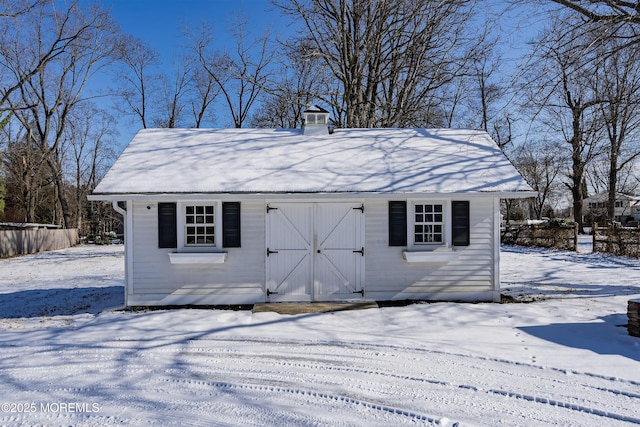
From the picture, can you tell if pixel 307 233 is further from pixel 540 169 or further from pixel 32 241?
pixel 540 169

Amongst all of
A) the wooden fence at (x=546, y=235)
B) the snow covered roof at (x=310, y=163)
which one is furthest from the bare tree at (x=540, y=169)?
the snow covered roof at (x=310, y=163)

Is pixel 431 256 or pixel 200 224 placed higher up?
pixel 200 224

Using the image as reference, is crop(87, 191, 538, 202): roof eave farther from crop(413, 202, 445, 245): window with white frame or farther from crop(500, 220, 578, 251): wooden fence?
crop(500, 220, 578, 251): wooden fence

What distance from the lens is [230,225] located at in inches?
308

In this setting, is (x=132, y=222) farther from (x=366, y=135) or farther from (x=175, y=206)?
(x=366, y=135)

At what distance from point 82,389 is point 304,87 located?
2281 cm

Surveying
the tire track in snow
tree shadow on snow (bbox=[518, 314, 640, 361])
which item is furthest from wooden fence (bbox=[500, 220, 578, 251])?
the tire track in snow

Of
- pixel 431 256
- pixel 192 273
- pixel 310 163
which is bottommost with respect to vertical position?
pixel 192 273

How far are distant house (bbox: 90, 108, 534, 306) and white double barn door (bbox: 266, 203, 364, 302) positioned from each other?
0.07 feet

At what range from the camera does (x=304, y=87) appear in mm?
24469

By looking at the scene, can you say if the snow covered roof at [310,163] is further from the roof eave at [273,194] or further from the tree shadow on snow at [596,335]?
the tree shadow on snow at [596,335]

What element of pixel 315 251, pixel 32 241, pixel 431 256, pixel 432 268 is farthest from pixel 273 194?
pixel 32 241

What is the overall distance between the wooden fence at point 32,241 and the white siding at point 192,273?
57.0 feet

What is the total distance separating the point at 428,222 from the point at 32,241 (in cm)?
2396
